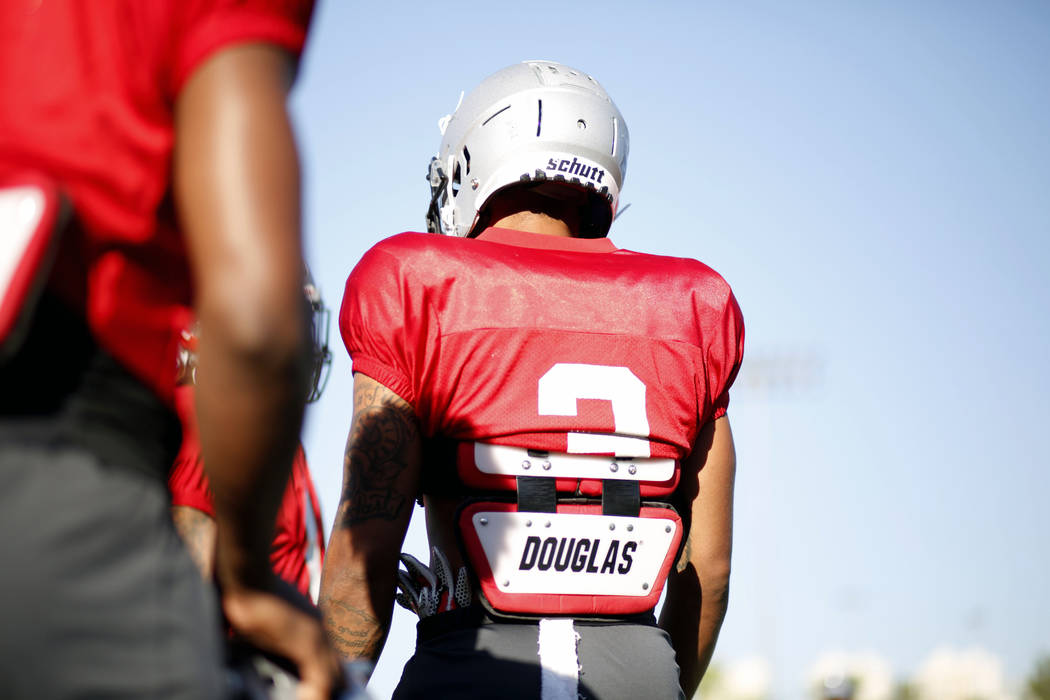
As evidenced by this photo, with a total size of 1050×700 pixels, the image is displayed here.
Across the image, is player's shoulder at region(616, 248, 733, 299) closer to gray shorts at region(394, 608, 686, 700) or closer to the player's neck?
the player's neck

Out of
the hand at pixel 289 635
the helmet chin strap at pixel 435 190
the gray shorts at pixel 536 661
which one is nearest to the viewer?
the hand at pixel 289 635

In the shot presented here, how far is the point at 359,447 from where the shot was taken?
311 centimetres

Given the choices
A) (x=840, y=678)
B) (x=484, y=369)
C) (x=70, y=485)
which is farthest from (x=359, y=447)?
(x=840, y=678)

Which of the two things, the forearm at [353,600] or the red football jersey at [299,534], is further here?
the red football jersey at [299,534]

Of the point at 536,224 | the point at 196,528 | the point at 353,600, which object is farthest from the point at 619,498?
the point at 196,528

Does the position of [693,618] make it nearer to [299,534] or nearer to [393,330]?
[393,330]

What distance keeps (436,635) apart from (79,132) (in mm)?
1879

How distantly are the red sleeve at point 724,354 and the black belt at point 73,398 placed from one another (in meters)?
2.12

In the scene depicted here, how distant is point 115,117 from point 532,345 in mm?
1761

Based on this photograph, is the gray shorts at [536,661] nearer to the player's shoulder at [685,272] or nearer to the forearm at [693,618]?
the forearm at [693,618]

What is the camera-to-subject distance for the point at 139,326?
1511 mm

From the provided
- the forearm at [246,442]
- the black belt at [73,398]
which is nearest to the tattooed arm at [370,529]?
the forearm at [246,442]

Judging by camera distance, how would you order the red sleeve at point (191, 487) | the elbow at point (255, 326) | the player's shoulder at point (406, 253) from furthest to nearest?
the red sleeve at point (191, 487)
the player's shoulder at point (406, 253)
the elbow at point (255, 326)

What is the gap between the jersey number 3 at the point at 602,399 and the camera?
3096 mm
